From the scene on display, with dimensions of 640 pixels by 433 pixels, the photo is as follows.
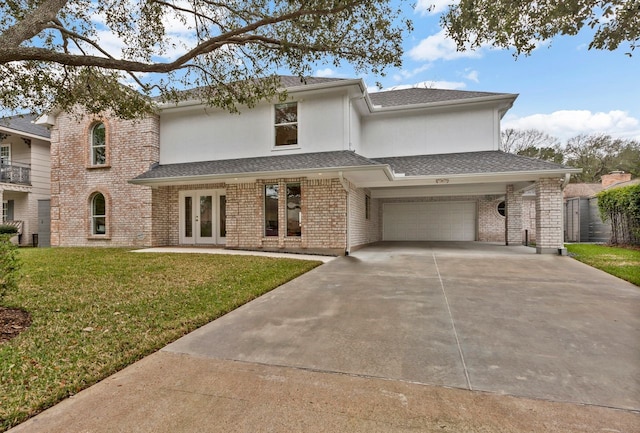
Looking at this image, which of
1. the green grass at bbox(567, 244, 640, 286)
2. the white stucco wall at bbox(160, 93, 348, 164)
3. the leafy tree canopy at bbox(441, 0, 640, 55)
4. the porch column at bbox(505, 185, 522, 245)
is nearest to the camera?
the leafy tree canopy at bbox(441, 0, 640, 55)

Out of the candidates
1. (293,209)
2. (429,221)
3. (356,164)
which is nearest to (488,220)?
(429,221)

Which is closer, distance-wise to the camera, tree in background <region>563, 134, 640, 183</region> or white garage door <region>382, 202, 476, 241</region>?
white garage door <region>382, 202, 476, 241</region>

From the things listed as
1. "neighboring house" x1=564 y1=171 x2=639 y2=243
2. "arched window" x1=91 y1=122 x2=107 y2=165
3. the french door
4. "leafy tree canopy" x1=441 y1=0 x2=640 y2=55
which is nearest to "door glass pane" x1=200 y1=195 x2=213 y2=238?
the french door

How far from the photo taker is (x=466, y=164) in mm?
10688

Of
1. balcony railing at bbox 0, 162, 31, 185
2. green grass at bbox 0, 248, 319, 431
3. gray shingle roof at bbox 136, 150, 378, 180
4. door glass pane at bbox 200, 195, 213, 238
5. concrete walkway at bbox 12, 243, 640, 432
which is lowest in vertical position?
concrete walkway at bbox 12, 243, 640, 432

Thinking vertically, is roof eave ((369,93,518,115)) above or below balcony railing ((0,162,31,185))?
above

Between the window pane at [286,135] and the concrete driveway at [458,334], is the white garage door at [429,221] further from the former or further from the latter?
the concrete driveway at [458,334]

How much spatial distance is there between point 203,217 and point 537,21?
37.3 feet

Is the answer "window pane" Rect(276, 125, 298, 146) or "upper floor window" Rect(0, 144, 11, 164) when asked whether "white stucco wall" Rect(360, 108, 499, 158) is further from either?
"upper floor window" Rect(0, 144, 11, 164)

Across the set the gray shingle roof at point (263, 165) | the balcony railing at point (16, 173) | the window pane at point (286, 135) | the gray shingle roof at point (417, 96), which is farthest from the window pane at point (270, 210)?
the balcony railing at point (16, 173)

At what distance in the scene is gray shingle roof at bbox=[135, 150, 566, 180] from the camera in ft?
31.2

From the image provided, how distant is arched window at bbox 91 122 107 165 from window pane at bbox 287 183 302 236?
835 cm

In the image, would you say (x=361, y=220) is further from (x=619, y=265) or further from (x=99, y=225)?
(x=99, y=225)

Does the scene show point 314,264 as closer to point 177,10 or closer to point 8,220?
point 177,10
